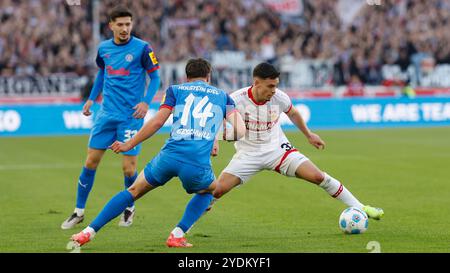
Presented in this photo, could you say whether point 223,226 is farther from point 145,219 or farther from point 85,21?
point 85,21

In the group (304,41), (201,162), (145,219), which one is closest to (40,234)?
(145,219)

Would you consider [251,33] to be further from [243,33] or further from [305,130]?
[305,130]

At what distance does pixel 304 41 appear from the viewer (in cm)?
3584

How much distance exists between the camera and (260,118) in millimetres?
9930

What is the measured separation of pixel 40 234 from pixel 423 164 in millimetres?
9754

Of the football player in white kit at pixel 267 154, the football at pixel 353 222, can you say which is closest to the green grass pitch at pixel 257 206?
the football at pixel 353 222

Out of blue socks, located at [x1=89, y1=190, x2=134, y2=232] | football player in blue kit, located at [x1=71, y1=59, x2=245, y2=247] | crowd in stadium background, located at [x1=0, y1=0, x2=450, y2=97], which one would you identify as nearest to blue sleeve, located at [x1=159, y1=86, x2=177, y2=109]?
football player in blue kit, located at [x1=71, y1=59, x2=245, y2=247]

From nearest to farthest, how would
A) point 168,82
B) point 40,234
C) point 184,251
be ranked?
point 184,251 → point 40,234 → point 168,82

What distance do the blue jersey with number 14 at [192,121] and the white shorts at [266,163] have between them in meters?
1.45

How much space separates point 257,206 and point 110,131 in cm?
255

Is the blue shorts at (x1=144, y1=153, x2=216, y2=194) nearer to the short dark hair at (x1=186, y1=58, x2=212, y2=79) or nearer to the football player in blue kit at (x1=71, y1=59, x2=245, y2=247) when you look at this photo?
the football player in blue kit at (x1=71, y1=59, x2=245, y2=247)

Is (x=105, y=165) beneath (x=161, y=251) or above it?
beneath

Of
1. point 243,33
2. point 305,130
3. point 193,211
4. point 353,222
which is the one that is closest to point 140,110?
point 193,211

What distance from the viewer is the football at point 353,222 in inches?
370
